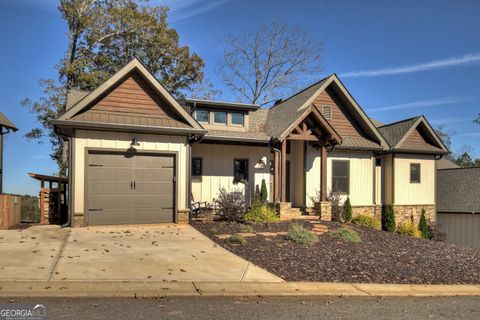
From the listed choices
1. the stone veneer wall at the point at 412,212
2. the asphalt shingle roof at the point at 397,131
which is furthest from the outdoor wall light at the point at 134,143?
the stone veneer wall at the point at 412,212

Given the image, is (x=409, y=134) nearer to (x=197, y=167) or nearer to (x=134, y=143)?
(x=197, y=167)

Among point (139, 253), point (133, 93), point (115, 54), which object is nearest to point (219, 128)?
point (133, 93)

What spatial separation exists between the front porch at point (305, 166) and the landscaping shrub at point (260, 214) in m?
0.77

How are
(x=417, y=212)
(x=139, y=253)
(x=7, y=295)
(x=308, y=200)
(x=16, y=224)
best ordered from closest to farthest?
1. (x=7, y=295)
2. (x=139, y=253)
3. (x=16, y=224)
4. (x=308, y=200)
5. (x=417, y=212)

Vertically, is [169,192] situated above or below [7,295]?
above

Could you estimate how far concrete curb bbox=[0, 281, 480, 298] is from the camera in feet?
19.0

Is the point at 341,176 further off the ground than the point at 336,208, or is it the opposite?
the point at 341,176

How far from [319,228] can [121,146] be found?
279 inches

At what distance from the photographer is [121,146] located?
1309cm

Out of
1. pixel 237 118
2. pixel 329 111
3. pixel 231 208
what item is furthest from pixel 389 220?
pixel 231 208

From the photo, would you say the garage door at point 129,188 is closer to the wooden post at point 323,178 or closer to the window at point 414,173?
the wooden post at point 323,178

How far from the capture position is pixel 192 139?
1430 centimetres

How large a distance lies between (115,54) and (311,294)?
86.8ft

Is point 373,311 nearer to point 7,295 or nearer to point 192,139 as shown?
point 7,295
